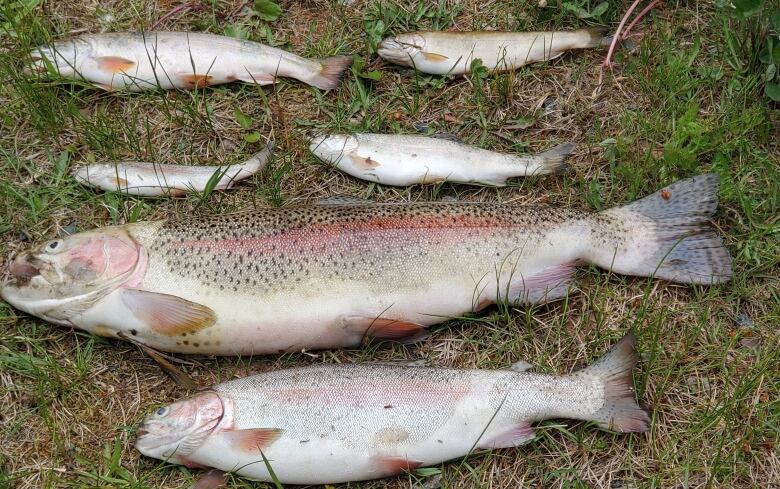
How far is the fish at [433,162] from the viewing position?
4562 mm

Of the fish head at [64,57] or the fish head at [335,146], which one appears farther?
the fish head at [64,57]

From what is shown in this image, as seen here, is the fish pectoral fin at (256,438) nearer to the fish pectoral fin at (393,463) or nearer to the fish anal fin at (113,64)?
the fish pectoral fin at (393,463)

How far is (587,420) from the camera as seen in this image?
381 cm

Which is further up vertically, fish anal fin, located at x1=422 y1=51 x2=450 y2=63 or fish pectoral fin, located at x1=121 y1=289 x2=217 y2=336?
fish anal fin, located at x1=422 y1=51 x2=450 y2=63

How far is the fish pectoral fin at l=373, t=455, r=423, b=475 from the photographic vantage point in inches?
144

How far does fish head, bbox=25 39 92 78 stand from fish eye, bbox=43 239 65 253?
1222mm

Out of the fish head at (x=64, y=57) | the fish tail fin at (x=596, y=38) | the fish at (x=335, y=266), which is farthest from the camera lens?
the fish tail fin at (x=596, y=38)

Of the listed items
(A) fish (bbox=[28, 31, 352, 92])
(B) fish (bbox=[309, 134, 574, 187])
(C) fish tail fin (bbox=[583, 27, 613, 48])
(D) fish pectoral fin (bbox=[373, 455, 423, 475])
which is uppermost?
(C) fish tail fin (bbox=[583, 27, 613, 48])

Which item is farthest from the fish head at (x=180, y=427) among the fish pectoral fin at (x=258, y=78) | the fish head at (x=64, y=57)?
the fish head at (x=64, y=57)

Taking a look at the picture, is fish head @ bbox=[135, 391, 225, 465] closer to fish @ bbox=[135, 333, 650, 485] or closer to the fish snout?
fish @ bbox=[135, 333, 650, 485]

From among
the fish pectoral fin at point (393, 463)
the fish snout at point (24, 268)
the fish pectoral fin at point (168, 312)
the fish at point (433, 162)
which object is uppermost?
the fish at point (433, 162)

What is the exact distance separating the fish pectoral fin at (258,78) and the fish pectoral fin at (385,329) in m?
1.76

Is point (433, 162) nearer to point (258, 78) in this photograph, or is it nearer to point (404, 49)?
point (404, 49)

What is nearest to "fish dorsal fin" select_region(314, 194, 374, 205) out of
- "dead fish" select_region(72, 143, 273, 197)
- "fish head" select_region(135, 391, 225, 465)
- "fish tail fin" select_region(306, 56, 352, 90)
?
"dead fish" select_region(72, 143, 273, 197)
